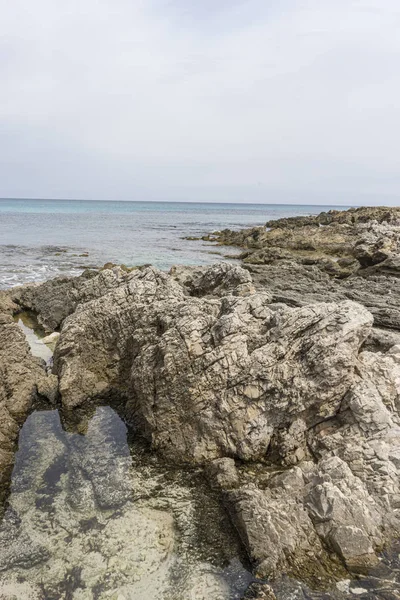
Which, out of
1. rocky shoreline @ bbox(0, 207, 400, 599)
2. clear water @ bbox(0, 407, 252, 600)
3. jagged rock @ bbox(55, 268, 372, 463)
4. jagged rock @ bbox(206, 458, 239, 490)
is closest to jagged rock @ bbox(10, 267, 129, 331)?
rocky shoreline @ bbox(0, 207, 400, 599)

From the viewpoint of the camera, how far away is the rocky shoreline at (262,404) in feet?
19.2

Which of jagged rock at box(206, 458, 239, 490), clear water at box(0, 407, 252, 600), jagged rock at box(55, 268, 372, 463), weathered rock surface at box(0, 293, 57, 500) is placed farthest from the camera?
weathered rock surface at box(0, 293, 57, 500)

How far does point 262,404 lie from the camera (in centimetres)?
800

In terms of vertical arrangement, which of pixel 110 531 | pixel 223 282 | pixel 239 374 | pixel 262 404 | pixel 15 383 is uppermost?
pixel 223 282

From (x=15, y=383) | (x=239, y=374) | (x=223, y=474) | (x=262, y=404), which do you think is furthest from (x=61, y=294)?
(x=223, y=474)

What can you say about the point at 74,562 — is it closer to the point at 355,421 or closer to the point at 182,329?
the point at 182,329

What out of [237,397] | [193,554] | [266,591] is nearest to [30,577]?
[193,554]

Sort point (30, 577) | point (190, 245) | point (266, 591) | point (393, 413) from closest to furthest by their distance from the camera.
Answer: point (266, 591) → point (30, 577) → point (393, 413) → point (190, 245)

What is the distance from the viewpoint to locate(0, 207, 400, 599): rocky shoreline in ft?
19.2

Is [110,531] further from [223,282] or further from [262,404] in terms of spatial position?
[223,282]

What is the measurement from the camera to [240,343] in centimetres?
838

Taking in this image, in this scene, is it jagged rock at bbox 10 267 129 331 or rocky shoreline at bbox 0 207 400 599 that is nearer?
rocky shoreline at bbox 0 207 400 599

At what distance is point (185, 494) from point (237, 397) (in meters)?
2.08

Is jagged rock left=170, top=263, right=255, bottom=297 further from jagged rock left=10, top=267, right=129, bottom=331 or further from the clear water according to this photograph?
the clear water
